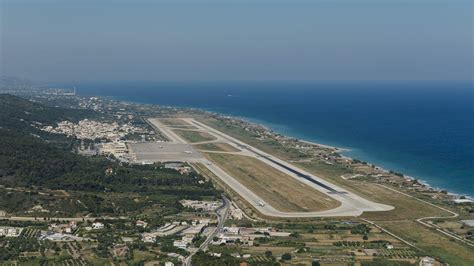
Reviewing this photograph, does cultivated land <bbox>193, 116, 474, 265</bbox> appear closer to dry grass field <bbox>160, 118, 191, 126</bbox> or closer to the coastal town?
the coastal town

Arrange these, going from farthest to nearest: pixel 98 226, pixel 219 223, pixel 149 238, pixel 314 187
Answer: pixel 314 187 → pixel 219 223 → pixel 98 226 → pixel 149 238

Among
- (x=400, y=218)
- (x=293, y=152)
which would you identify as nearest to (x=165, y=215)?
(x=400, y=218)

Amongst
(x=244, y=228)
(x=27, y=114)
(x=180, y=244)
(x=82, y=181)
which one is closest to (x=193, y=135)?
(x=27, y=114)

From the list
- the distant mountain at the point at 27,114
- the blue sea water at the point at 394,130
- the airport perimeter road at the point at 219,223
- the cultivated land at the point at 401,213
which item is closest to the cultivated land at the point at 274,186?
the airport perimeter road at the point at 219,223

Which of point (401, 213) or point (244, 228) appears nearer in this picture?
point (244, 228)

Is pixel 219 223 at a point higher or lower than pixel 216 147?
lower

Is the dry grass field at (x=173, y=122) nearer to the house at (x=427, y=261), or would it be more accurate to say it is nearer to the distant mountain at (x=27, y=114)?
the distant mountain at (x=27, y=114)

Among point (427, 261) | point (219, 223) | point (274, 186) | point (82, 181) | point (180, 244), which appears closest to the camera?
point (427, 261)

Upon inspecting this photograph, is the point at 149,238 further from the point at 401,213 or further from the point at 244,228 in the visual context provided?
the point at 401,213

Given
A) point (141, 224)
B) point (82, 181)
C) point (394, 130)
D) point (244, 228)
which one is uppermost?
point (394, 130)
